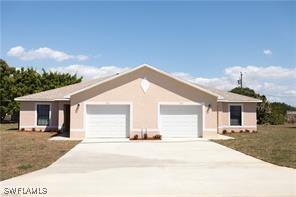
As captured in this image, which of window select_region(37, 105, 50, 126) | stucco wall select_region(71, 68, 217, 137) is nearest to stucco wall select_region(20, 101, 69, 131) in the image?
window select_region(37, 105, 50, 126)

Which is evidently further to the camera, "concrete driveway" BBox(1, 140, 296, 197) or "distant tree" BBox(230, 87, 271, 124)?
"distant tree" BBox(230, 87, 271, 124)

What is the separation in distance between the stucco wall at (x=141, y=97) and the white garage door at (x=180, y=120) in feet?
1.52

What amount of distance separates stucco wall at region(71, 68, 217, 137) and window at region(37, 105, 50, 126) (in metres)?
6.46

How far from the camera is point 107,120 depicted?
24.7 meters

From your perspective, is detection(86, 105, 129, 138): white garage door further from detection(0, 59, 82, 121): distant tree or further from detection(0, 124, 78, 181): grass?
detection(0, 59, 82, 121): distant tree

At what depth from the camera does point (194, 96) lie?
83.5ft

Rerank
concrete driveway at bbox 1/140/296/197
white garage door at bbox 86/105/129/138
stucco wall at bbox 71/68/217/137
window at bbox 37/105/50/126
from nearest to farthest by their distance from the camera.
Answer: concrete driveway at bbox 1/140/296/197, stucco wall at bbox 71/68/217/137, white garage door at bbox 86/105/129/138, window at bbox 37/105/50/126

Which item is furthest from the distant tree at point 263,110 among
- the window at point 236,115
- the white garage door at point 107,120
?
the white garage door at point 107,120

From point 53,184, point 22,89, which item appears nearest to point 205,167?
point 53,184

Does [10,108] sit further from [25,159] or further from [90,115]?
[25,159]

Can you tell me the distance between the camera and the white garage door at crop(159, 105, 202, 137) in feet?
82.3

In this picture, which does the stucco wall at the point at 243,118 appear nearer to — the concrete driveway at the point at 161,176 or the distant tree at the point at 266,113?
the distant tree at the point at 266,113

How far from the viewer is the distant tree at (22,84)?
1702 inches

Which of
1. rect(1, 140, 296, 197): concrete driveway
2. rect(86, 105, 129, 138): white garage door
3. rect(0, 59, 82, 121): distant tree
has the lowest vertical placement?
rect(1, 140, 296, 197): concrete driveway
